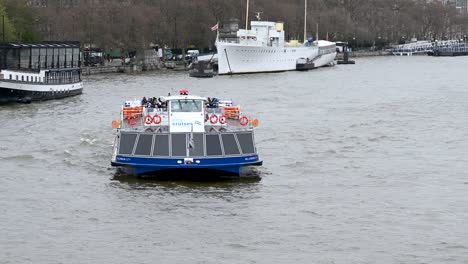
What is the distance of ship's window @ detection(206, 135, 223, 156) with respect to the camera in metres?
40.8

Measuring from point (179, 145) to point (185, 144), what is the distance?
0.75 ft

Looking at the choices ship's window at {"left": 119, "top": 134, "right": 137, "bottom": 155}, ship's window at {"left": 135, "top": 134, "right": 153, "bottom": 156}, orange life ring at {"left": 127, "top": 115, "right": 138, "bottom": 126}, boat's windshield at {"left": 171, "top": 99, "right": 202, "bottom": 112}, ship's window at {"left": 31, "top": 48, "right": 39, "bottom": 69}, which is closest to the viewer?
ship's window at {"left": 135, "top": 134, "right": 153, "bottom": 156}

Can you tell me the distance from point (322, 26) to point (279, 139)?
130939mm

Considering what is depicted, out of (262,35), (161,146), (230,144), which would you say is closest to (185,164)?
(161,146)

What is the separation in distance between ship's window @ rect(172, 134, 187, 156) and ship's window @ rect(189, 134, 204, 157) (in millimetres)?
248

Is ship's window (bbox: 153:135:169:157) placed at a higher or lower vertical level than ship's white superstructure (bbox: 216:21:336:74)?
lower

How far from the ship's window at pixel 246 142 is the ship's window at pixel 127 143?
403 cm

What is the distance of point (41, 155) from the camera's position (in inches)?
1887

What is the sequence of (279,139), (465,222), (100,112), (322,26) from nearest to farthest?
(465,222)
(279,139)
(100,112)
(322,26)

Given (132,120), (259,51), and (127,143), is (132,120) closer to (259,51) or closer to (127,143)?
(127,143)

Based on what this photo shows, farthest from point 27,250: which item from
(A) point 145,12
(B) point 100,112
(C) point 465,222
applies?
(A) point 145,12

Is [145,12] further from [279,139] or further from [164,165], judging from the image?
[164,165]

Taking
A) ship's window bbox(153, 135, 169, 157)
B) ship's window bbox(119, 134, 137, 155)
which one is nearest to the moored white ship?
ship's window bbox(119, 134, 137, 155)

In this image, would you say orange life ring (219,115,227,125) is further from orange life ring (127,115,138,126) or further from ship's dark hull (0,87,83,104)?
ship's dark hull (0,87,83,104)
